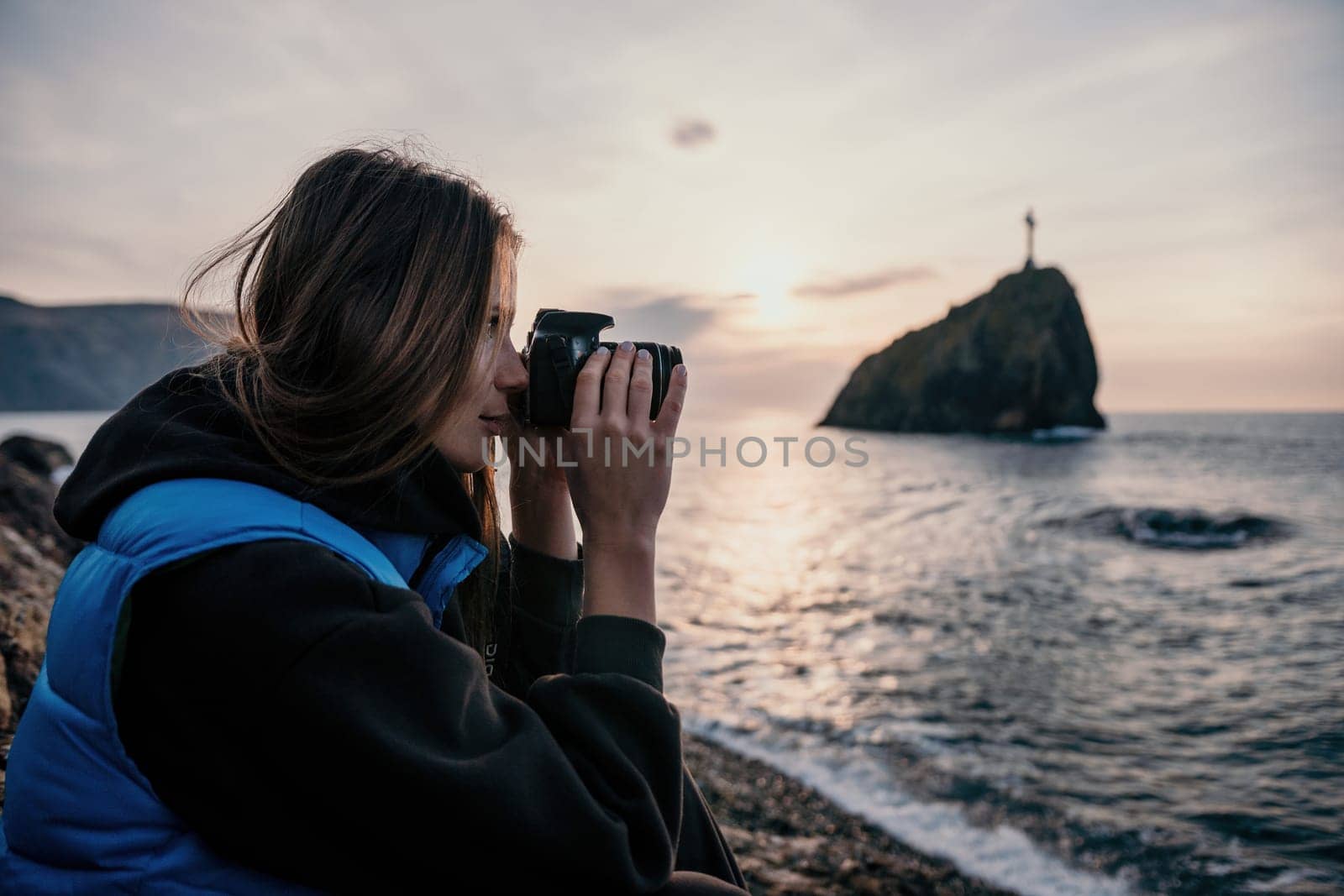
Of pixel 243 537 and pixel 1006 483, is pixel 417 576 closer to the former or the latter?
pixel 243 537

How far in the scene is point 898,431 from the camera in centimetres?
7500

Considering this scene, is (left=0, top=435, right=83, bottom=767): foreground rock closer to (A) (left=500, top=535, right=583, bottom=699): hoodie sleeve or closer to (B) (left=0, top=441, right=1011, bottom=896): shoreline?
(B) (left=0, top=441, right=1011, bottom=896): shoreline

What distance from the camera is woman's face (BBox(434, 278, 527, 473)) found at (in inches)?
56.7

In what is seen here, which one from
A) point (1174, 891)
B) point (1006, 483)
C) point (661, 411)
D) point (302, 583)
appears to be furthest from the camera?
point (1006, 483)

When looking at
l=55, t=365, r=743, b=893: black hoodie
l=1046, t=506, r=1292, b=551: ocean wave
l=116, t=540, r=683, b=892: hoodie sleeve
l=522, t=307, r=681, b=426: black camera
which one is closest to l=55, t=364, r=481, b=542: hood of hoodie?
l=55, t=365, r=743, b=893: black hoodie

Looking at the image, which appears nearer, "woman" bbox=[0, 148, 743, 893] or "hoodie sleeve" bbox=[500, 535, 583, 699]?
"woman" bbox=[0, 148, 743, 893]

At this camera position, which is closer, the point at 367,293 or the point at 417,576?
the point at 367,293

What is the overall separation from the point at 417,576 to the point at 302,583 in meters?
0.47

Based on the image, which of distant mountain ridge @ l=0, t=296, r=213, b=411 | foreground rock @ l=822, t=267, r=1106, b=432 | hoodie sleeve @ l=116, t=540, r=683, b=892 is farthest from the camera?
distant mountain ridge @ l=0, t=296, r=213, b=411

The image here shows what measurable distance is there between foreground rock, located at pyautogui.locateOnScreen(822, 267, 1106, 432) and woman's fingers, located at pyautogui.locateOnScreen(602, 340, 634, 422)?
221 ft

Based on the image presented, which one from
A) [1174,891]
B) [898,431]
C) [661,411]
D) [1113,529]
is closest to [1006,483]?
[1113,529]

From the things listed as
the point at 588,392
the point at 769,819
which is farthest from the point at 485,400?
the point at 769,819

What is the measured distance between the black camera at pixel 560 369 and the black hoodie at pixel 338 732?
21.9 inches

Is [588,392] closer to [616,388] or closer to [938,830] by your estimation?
[616,388]
